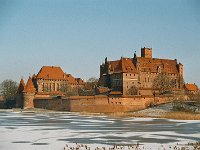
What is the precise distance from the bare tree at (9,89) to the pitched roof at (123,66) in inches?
848

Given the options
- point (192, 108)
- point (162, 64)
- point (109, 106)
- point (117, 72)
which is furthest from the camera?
point (162, 64)

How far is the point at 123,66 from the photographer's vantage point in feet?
188

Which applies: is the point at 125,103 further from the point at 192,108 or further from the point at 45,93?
the point at 45,93

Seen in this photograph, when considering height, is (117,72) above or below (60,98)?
above

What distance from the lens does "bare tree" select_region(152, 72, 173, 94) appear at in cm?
6005

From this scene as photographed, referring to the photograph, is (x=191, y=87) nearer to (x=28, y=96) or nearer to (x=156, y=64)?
(x=156, y=64)

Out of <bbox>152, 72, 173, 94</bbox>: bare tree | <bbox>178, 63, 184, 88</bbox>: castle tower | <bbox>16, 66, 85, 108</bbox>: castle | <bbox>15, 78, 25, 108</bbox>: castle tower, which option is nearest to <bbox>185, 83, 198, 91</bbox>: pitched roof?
<bbox>178, 63, 184, 88</bbox>: castle tower

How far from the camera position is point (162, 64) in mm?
65875

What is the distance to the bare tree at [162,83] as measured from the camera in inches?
2364

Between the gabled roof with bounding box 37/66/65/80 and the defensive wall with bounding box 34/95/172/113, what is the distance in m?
17.9

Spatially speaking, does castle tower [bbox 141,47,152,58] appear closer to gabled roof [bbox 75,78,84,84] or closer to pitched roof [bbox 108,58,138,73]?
pitched roof [bbox 108,58,138,73]

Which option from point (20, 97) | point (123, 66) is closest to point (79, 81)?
point (20, 97)

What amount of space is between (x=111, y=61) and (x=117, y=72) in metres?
4.41

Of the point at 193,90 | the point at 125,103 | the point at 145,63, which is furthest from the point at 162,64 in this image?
the point at 125,103
